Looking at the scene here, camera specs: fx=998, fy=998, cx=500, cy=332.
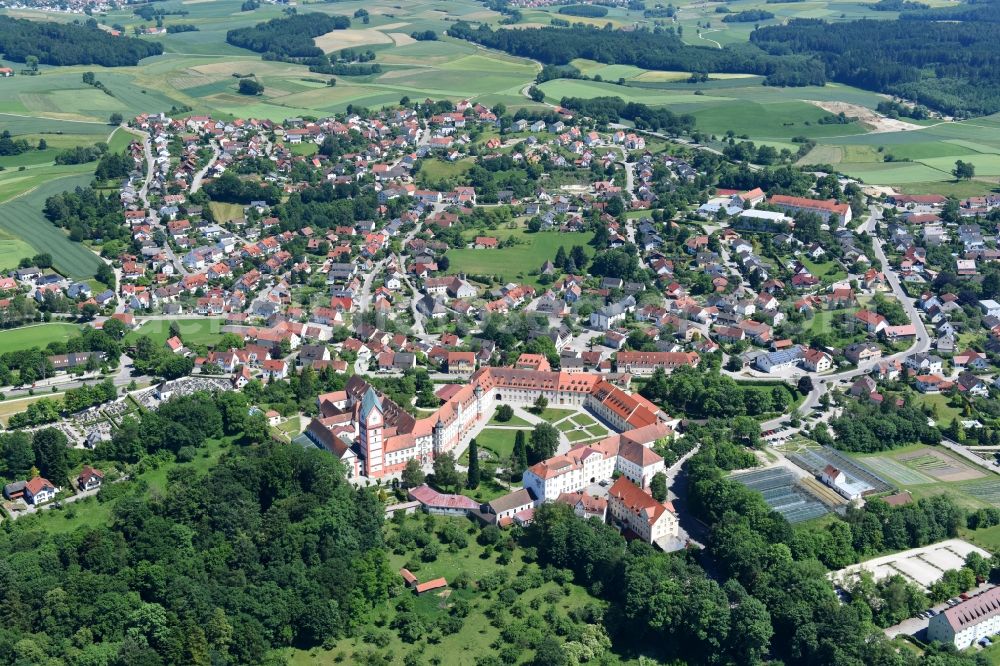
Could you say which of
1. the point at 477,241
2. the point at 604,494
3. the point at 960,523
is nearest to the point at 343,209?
the point at 477,241

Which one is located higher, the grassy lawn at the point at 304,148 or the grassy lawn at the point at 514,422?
the grassy lawn at the point at 304,148

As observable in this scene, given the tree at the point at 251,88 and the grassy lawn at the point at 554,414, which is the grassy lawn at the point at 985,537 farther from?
the tree at the point at 251,88

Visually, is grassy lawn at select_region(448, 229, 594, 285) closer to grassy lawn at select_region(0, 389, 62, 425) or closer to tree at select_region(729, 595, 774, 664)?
grassy lawn at select_region(0, 389, 62, 425)

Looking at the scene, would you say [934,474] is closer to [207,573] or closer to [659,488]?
[659,488]

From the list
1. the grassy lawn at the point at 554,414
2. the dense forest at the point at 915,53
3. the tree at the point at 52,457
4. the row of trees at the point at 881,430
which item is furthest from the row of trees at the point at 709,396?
the dense forest at the point at 915,53

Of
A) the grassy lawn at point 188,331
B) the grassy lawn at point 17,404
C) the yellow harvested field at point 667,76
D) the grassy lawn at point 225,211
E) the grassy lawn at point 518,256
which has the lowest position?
the grassy lawn at point 17,404

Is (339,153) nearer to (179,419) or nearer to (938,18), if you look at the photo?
(179,419)
